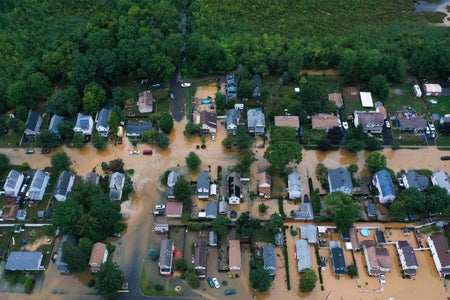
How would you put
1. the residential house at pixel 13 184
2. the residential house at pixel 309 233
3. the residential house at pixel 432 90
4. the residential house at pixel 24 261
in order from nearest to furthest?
the residential house at pixel 24 261
the residential house at pixel 309 233
the residential house at pixel 13 184
the residential house at pixel 432 90

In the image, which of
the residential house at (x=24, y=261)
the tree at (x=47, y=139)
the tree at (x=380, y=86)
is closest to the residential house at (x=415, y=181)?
the tree at (x=380, y=86)

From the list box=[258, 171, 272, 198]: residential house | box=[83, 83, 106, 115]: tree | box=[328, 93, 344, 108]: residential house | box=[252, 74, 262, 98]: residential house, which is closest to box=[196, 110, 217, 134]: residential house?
box=[252, 74, 262, 98]: residential house

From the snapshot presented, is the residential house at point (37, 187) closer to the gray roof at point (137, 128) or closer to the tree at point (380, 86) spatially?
the gray roof at point (137, 128)

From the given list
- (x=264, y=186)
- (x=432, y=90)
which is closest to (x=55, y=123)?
(x=264, y=186)

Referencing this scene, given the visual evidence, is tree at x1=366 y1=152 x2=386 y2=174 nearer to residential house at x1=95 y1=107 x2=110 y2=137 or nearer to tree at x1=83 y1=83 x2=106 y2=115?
residential house at x1=95 y1=107 x2=110 y2=137

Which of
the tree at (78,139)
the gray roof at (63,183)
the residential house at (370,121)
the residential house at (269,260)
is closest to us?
the residential house at (269,260)

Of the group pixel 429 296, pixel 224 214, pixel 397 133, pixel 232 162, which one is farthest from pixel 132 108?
pixel 429 296

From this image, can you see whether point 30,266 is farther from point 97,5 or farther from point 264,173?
point 97,5
